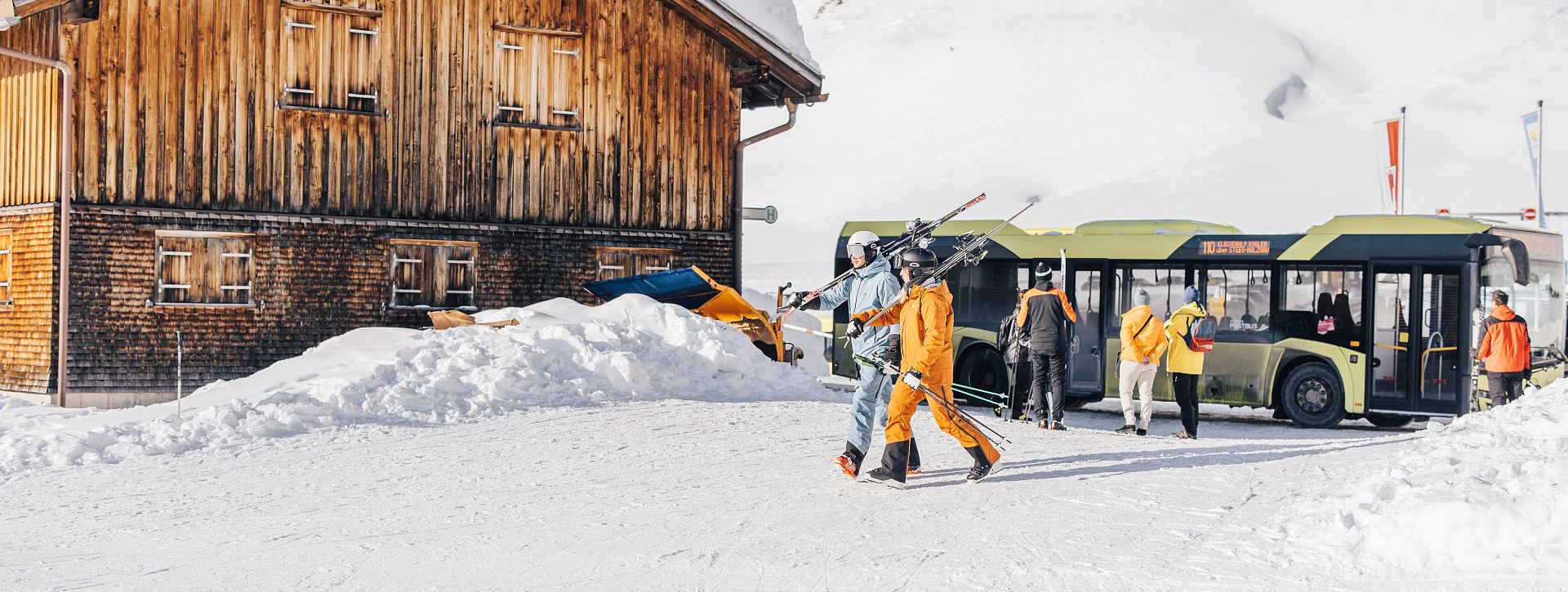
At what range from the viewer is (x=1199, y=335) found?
42.9ft

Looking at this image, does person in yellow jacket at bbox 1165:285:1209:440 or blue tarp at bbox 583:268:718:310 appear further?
blue tarp at bbox 583:268:718:310

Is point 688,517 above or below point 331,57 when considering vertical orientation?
below

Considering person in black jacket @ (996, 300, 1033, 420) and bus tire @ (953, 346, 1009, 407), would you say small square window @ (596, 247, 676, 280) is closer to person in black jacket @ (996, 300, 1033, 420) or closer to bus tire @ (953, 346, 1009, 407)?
bus tire @ (953, 346, 1009, 407)

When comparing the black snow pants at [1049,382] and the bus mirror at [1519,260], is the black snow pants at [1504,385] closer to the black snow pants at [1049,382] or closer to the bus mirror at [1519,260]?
the bus mirror at [1519,260]

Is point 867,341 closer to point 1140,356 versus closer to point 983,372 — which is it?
point 1140,356

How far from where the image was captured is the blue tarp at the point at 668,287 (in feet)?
58.1

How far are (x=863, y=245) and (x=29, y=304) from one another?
12.2 m

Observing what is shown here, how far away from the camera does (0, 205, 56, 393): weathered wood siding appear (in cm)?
1655

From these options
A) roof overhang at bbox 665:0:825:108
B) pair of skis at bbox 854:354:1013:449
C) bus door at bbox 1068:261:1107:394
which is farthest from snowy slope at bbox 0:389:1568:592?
roof overhang at bbox 665:0:825:108

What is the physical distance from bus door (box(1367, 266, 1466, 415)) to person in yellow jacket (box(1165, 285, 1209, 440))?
12.3ft

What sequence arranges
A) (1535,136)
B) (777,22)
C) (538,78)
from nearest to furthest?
(538,78)
(777,22)
(1535,136)

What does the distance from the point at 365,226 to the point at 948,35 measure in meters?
106

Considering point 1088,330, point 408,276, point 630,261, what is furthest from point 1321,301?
point 408,276

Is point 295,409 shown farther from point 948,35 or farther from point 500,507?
point 948,35
